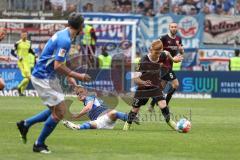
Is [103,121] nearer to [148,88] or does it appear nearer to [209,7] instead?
[148,88]

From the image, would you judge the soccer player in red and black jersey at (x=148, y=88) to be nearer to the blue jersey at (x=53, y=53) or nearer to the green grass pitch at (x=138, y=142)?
the green grass pitch at (x=138, y=142)

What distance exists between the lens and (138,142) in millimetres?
14523

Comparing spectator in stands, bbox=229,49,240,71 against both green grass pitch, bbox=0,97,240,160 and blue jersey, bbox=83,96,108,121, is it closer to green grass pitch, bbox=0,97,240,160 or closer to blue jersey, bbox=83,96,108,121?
green grass pitch, bbox=0,97,240,160

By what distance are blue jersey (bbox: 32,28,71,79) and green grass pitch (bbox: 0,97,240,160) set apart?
51.7 inches

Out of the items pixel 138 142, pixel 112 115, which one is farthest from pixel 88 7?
pixel 138 142

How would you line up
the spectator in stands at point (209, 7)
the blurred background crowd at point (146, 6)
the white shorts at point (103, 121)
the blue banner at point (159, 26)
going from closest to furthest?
the white shorts at point (103, 121) < the blurred background crowd at point (146, 6) < the blue banner at point (159, 26) < the spectator in stands at point (209, 7)

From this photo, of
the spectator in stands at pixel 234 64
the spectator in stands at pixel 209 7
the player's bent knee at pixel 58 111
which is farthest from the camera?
the spectator in stands at pixel 209 7

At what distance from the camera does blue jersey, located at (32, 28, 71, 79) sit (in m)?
12.5

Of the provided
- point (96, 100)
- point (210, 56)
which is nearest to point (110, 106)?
point (96, 100)

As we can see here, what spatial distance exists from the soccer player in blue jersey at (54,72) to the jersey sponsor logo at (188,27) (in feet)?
83.5

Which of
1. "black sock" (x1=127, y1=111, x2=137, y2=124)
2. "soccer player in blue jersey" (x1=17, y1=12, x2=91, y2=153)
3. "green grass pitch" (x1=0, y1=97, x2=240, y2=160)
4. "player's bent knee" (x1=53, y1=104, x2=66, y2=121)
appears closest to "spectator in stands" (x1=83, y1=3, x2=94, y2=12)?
"green grass pitch" (x1=0, y1=97, x2=240, y2=160)

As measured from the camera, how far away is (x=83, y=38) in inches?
1346

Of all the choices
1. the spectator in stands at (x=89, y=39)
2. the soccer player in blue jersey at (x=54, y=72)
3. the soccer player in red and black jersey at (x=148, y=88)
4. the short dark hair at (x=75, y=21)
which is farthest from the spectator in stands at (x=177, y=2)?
the short dark hair at (x=75, y=21)

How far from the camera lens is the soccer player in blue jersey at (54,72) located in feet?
40.9
